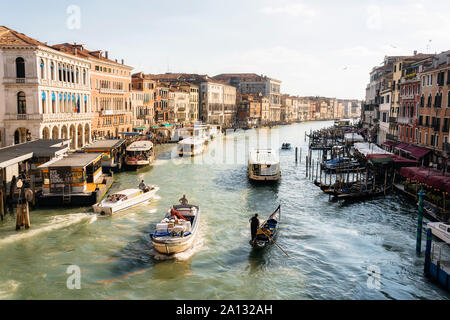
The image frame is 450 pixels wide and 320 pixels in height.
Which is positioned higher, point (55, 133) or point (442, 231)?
point (55, 133)

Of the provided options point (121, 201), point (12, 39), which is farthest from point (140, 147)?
point (121, 201)

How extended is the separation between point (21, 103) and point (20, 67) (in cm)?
256

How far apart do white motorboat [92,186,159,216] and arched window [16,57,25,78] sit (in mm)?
15539

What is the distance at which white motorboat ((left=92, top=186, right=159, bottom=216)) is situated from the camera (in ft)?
57.2

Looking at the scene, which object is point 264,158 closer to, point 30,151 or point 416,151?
point 416,151

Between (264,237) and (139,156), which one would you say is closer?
(264,237)

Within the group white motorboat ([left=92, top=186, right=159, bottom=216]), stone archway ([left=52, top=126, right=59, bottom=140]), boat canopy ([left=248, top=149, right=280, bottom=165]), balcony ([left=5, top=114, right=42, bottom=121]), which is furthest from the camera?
stone archway ([left=52, top=126, right=59, bottom=140])

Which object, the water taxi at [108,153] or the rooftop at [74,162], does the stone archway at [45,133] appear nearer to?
the water taxi at [108,153]

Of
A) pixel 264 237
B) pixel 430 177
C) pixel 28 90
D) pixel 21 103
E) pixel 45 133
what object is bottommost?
pixel 264 237

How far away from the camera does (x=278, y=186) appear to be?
25.0 metres

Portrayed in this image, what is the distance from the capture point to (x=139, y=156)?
30641 millimetres

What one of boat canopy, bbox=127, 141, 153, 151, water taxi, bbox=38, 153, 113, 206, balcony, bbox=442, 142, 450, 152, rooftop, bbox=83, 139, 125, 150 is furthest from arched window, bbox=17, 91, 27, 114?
balcony, bbox=442, 142, 450, 152

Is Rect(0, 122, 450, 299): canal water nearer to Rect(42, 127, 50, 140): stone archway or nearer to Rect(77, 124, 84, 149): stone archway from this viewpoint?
Rect(42, 127, 50, 140): stone archway
